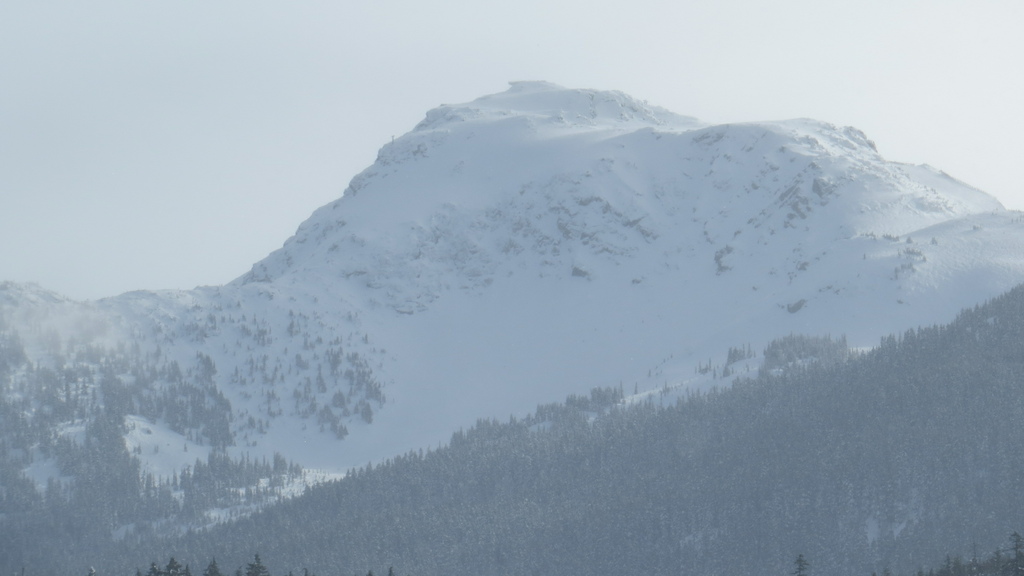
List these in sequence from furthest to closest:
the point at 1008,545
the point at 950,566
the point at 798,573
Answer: the point at 1008,545
the point at 950,566
the point at 798,573

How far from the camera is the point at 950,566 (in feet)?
515

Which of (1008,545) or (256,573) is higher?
(256,573)

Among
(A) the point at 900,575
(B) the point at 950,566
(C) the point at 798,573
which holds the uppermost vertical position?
(C) the point at 798,573

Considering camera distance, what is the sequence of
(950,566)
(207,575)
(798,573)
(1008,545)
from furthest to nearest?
(1008,545)
(950,566)
(207,575)
(798,573)

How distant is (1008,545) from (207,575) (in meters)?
119

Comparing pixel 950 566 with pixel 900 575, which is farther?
pixel 900 575

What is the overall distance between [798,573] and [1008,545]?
309 feet

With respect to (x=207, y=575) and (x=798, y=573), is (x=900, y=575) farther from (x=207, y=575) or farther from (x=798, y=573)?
(x=207, y=575)

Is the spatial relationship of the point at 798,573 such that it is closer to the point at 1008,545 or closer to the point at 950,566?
the point at 950,566

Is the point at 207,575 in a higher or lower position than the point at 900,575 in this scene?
higher

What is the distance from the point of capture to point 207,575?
121625mm

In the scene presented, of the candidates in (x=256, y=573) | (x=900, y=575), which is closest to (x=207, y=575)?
(x=256, y=573)

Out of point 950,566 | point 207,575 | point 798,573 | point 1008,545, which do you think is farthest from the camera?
point 1008,545

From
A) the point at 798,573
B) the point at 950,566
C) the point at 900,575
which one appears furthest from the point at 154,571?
the point at 900,575
